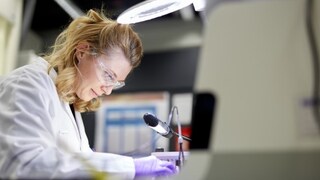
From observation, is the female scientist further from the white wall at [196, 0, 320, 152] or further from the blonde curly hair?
the white wall at [196, 0, 320, 152]

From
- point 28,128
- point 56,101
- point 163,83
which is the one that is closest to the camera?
point 28,128

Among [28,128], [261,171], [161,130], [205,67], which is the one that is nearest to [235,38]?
[205,67]

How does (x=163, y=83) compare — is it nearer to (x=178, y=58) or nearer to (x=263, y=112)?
(x=178, y=58)

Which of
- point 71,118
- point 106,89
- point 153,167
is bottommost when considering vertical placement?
point 153,167

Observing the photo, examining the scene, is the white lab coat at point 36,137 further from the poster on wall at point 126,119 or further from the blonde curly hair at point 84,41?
the poster on wall at point 126,119

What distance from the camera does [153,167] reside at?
1253 millimetres

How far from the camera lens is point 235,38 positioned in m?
0.75

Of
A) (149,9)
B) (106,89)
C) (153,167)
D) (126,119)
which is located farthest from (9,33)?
(153,167)

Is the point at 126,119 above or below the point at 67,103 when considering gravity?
below

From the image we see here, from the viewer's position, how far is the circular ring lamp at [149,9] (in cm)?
144

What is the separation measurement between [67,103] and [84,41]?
25 centimetres

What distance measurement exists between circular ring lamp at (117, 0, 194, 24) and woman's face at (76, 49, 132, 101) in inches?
6.0

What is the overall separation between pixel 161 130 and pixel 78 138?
32cm

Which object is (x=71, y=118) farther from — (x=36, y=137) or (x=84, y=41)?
(x=36, y=137)
